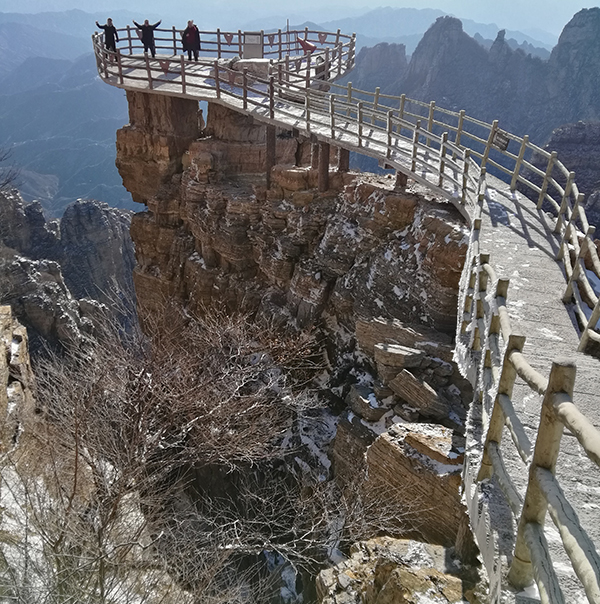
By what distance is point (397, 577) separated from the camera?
225 inches

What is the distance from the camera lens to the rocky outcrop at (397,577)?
17.7 feet

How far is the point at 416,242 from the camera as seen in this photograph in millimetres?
11914

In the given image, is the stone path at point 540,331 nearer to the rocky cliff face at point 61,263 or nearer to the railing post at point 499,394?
the railing post at point 499,394

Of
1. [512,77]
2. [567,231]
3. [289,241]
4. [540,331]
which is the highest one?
[567,231]

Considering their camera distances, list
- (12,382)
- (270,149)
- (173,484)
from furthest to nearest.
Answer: (270,149) → (12,382) → (173,484)

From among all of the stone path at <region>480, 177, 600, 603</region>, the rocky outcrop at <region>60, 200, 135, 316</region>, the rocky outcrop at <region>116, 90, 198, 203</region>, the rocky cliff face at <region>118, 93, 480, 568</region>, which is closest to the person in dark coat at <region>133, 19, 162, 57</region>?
the rocky outcrop at <region>116, 90, 198, 203</region>

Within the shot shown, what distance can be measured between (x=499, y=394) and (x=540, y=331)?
8.88 ft

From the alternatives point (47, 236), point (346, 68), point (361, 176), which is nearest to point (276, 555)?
point (361, 176)

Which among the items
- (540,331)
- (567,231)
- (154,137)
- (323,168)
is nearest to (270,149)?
(323,168)

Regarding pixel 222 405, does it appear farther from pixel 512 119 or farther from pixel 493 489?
pixel 512 119

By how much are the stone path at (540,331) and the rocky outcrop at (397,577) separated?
6.81 ft

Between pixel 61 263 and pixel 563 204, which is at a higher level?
pixel 563 204

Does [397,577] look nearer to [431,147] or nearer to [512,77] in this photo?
[431,147]

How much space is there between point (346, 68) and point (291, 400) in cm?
1792
